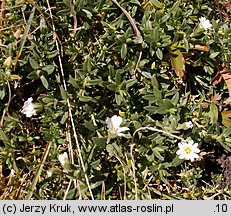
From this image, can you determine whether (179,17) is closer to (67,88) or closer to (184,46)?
(184,46)

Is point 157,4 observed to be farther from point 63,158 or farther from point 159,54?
point 63,158

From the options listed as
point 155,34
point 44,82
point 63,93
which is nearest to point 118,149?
point 63,93

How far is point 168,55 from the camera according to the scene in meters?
2.61

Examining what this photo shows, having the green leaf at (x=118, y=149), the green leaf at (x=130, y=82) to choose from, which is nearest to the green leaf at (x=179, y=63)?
the green leaf at (x=130, y=82)

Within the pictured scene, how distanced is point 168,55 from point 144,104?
28 centimetres

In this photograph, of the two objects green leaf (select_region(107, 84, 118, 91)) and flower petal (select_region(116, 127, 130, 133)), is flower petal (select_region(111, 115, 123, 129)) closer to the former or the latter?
flower petal (select_region(116, 127, 130, 133))

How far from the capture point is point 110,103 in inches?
99.6

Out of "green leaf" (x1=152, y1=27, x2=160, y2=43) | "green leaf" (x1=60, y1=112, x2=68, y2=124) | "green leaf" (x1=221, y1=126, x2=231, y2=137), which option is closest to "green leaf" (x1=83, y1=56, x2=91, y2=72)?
→ "green leaf" (x1=60, y1=112, x2=68, y2=124)

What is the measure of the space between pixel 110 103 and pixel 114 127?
20 cm

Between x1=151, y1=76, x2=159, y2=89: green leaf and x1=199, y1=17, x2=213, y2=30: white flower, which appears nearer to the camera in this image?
x1=151, y1=76, x2=159, y2=89: green leaf

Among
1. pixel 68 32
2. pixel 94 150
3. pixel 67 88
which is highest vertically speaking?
pixel 68 32

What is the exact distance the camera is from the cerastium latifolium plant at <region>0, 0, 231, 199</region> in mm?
2371
